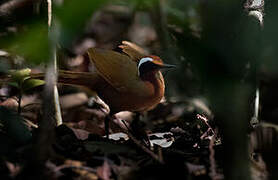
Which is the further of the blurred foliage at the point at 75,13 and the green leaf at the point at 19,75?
the green leaf at the point at 19,75

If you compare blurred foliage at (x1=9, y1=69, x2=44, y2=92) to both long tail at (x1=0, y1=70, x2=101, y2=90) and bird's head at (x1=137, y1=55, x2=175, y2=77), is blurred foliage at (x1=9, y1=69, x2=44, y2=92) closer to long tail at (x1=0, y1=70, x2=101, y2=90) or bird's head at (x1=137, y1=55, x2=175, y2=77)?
long tail at (x1=0, y1=70, x2=101, y2=90)

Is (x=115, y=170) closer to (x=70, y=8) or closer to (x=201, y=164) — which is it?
(x=201, y=164)

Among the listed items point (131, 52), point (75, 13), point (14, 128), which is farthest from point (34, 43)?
point (131, 52)

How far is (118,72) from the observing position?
243 cm

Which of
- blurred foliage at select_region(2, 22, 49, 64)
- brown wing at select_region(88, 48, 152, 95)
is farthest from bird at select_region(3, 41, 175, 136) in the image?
blurred foliage at select_region(2, 22, 49, 64)

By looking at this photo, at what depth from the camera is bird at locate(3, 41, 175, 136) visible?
2428 mm

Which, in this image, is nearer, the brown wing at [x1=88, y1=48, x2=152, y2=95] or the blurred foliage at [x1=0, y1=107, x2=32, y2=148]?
the blurred foliage at [x1=0, y1=107, x2=32, y2=148]

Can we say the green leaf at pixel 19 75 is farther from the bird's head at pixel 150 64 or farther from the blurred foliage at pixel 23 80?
the bird's head at pixel 150 64

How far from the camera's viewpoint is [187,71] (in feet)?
3.33

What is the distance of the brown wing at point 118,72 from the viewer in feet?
7.97

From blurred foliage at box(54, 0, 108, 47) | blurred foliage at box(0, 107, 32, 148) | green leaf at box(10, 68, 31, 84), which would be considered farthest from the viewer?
green leaf at box(10, 68, 31, 84)

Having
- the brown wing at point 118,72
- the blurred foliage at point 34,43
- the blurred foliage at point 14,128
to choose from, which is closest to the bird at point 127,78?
the brown wing at point 118,72

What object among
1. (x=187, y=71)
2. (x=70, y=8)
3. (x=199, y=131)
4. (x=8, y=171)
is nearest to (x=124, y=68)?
(x=199, y=131)

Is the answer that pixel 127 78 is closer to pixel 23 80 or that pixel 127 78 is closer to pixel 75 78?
pixel 75 78
